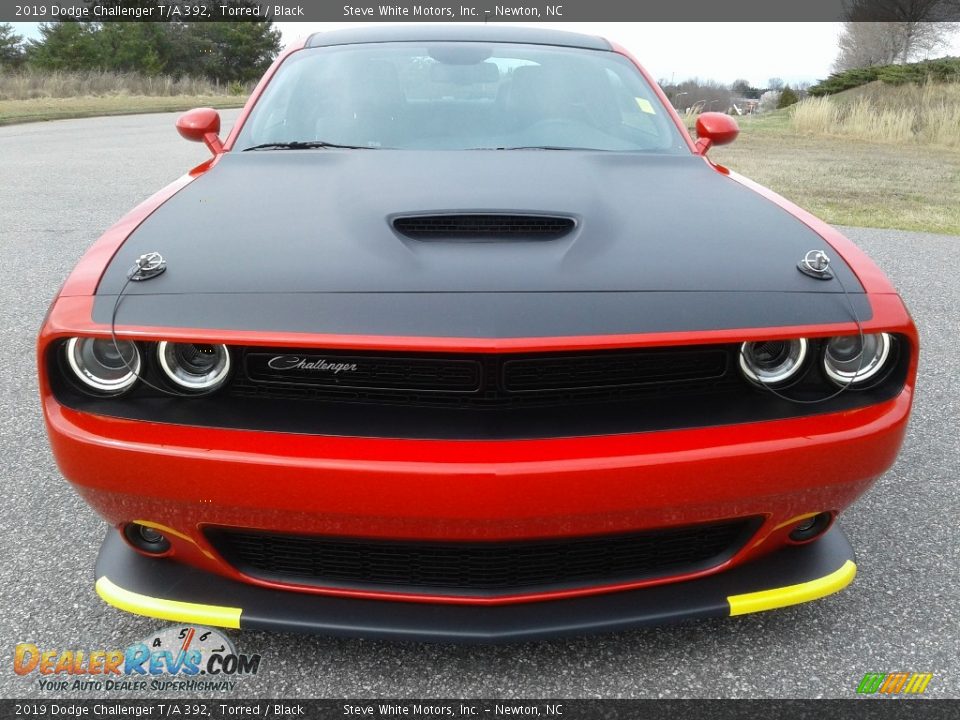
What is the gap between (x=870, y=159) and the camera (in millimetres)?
12289

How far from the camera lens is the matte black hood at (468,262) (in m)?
1.40

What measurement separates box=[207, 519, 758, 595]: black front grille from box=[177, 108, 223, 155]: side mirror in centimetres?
158

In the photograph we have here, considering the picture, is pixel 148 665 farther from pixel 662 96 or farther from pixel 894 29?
pixel 894 29

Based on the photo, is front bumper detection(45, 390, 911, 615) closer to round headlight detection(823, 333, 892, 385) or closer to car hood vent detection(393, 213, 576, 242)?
round headlight detection(823, 333, 892, 385)

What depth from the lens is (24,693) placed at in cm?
157

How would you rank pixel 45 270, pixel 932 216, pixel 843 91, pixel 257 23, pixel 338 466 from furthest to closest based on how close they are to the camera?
pixel 257 23 < pixel 843 91 < pixel 932 216 < pixel 45 270 < pixel 338 466

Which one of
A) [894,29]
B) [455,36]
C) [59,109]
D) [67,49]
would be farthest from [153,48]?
[455,36]

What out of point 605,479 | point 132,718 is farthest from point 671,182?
point 132,718

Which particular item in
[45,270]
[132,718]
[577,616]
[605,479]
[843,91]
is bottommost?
[843,91]

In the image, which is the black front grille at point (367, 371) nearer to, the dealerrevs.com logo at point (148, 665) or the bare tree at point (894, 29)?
the dealerrevs.com logo at point (148, 665)

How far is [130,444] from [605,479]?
87 cm

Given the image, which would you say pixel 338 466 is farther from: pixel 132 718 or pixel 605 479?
pixel 132 718

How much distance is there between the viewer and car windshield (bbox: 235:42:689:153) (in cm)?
244

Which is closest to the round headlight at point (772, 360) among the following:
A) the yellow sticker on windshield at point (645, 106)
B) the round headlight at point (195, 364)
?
the round headlight at point (195, 364)
